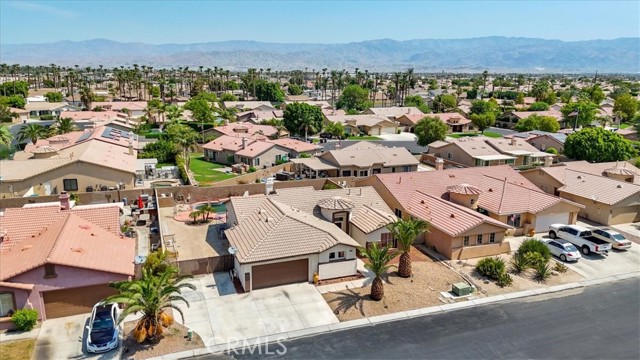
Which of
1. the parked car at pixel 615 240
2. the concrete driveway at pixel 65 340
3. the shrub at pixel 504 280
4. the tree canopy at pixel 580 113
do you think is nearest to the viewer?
the concrete driveway at pixel 65 340

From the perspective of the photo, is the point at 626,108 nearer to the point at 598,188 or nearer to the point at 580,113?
the point at 580,113

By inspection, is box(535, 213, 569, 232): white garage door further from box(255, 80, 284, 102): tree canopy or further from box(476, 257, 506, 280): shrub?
box(255, 80, 284, 102): tree canopy

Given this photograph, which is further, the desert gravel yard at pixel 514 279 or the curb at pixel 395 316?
the desert gravel yard at pixel 514 279

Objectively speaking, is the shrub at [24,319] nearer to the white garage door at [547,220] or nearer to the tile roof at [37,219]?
the tile roof at [37,219]

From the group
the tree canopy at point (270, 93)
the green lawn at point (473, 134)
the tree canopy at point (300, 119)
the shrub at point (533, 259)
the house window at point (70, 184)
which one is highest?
the tree canopy at point (270, 93)

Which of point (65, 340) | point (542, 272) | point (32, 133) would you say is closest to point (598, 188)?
point (542, 272)

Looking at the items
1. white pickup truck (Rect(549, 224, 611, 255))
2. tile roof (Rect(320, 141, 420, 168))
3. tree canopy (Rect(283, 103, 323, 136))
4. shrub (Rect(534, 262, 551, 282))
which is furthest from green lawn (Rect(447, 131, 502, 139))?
shrub (Rect(534, 262, 551, 282))

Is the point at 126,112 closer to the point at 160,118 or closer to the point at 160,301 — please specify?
the point at 160,118

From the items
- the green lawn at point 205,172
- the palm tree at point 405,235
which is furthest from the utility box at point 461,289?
the green lawn at point 205,172
